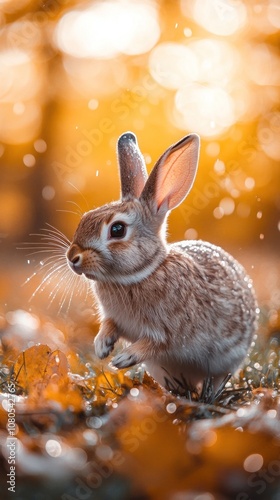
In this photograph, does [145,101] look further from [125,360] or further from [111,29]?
[125,360]

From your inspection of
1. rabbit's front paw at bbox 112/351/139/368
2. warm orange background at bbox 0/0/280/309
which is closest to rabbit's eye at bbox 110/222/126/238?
warm orange background at bbox 0/0/280/309

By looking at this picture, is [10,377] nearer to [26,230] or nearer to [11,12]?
[26,230]

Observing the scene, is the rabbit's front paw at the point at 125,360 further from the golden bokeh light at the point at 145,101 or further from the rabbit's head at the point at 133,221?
the golden bokeh light at the point at 145,101

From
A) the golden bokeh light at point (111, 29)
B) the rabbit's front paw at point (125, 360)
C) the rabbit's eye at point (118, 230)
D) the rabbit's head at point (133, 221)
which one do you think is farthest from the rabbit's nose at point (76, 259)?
the golden bokeh light at point (111, 29)

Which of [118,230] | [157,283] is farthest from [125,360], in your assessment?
[118,230]

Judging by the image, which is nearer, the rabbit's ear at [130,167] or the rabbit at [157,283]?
the rabbit at [157,283]

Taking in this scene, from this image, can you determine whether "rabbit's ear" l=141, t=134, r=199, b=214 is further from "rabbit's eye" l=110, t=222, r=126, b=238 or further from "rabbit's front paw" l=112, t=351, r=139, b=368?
"rabbit's front paw" l=112, t=351, r=139, b=368

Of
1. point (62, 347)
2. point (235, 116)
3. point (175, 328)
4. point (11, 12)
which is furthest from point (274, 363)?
point (11, 12)
